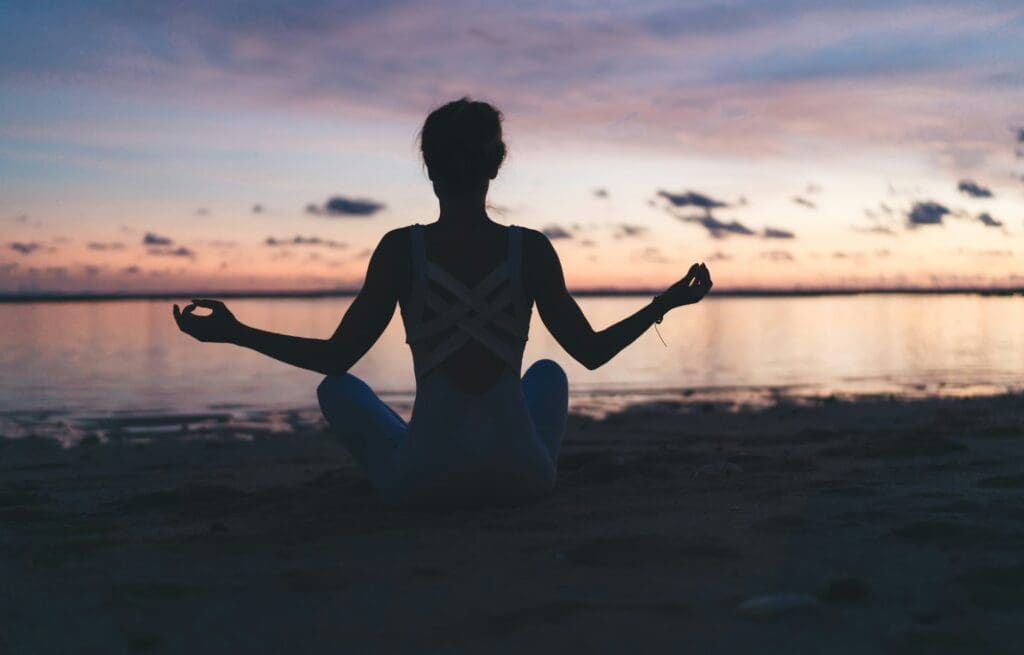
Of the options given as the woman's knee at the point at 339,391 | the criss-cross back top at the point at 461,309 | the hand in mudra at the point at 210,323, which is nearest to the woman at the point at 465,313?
the criss-cross back top at the point at 461,309

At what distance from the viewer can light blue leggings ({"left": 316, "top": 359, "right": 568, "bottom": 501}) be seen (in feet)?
13.8

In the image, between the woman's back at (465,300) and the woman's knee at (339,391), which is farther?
the woman's knee at (339,391)

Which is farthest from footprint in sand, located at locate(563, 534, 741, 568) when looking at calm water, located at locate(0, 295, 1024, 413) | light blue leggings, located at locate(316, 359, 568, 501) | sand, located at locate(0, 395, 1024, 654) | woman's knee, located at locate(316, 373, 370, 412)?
calm water, located at locate(0, 295, 1024, 413)

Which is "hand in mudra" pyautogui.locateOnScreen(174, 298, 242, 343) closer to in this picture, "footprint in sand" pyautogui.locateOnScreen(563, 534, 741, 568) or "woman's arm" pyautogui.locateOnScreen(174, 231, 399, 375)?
"woman's arm" pyautogui.locateOnScreen(174, 231, 399, 375)

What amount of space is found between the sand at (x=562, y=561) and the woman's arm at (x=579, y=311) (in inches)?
32.2

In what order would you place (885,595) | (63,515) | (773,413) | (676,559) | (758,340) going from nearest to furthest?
1. (885,595)
2. (676,559)
3. (63,515)
4. (773,413)
5. (758,340)

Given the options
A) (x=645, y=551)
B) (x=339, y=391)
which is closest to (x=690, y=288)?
(x=645, y=551)

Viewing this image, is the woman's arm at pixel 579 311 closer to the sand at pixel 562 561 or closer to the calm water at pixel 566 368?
the sand at pixel 562 561

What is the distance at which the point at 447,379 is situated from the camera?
418 centimetres

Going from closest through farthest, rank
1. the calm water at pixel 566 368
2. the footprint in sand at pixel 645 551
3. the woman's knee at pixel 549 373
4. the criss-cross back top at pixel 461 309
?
the footprint in sand at pixel 645 551, the criss-cross back top at pixel 461 309, the woman's knee at pixel 549 373, the calm water at pixel 566 368

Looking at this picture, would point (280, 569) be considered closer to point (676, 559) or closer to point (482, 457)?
point (482, 457)

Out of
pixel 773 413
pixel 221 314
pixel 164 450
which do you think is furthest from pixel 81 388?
pixel 221 314

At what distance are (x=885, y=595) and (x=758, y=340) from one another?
93.5ft

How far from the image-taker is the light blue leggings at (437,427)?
4207 millimetres
